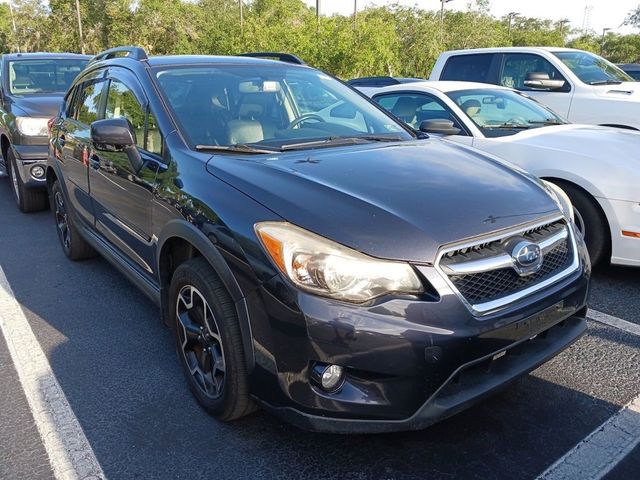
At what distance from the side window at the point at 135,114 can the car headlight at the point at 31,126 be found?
2939 millimetres

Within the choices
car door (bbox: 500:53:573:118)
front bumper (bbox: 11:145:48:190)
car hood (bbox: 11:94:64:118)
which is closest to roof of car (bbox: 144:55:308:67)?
front bumper (bbox: 11:145:48:190)

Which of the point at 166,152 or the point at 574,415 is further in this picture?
the point at 166,152

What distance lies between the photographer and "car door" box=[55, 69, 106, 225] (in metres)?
4.00

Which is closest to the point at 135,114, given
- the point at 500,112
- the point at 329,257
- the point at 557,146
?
the point at 329,257

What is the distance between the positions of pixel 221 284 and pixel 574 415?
1.76 meters

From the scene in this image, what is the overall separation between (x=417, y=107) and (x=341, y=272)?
12.7 feet

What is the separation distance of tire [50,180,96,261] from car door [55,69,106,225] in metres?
0.28

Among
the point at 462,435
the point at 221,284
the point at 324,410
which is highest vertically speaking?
the point at 221,284

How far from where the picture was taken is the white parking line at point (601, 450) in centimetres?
219

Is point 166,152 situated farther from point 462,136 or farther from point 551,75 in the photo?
point 551,75

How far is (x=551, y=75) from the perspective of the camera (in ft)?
23.8

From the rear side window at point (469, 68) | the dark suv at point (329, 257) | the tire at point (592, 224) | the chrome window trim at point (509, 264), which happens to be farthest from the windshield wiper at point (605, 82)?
the chrome window trim at point (509, 264)

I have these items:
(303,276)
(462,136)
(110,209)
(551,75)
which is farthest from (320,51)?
(303,276)

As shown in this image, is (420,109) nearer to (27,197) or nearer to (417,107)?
(417,107)
